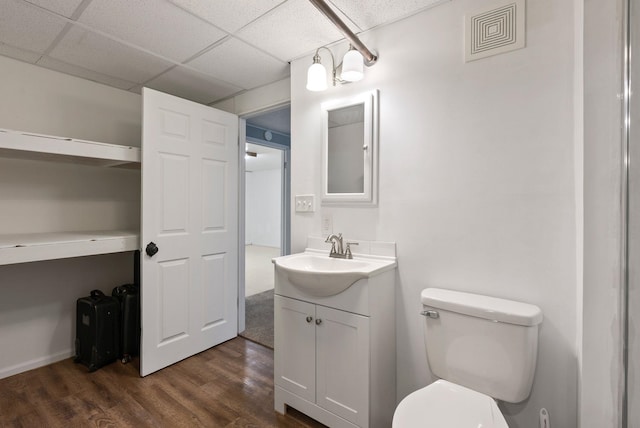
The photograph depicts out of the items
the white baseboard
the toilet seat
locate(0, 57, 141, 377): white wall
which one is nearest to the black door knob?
locate(0, 57, 141, 377): white wall

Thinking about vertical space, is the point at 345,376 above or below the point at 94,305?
below

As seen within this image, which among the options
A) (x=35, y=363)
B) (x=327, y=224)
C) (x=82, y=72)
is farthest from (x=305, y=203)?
(x=35, y=363)

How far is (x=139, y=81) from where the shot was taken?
2492 mm

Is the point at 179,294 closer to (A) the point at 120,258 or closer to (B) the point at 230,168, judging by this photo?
(A) the point at 120,258

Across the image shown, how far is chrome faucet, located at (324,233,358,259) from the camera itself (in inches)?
70.9

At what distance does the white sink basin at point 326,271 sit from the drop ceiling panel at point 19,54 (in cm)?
228

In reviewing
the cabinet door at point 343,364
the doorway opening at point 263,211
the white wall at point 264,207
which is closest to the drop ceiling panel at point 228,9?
the doorway opening at point 263,211

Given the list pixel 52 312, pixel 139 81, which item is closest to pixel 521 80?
pixel 139 81

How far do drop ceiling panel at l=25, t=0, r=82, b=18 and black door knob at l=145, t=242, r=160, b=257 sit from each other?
1.43 meters

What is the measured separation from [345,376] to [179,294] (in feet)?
4.93

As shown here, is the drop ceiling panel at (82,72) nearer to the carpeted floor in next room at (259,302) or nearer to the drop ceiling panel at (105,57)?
the drop ceiling panel at (105,57)

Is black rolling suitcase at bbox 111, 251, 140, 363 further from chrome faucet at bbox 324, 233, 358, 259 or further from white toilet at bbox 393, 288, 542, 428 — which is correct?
white toilet at bbox 393, 288, 542, 428

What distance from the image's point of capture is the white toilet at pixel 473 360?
1062mm

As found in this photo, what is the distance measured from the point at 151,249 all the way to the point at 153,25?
145 centimetres
